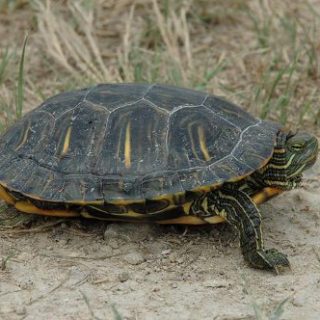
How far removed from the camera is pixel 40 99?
5.62 meters

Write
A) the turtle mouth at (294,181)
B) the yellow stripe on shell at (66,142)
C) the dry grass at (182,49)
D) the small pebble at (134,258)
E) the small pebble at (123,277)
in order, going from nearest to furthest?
the small pebble at (123,277)
the small pebble at (134,258)
the yellow stripe on shell at (66,142)
the turtle mouth at (294,181)
the dry grass at (182,49)

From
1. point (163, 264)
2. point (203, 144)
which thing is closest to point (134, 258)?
point (163, 264)

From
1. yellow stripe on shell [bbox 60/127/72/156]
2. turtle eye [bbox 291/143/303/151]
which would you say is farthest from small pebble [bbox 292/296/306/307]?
yellow stripe on shell [bbox 60/127/72/156]

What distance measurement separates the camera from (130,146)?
3.94 m

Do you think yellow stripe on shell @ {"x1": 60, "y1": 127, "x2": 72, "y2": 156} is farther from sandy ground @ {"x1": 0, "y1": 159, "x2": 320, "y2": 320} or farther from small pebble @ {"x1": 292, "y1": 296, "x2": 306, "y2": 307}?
small pebble @ {"x1": 292, "y1": 296, "x2": 306, "y2": 307}

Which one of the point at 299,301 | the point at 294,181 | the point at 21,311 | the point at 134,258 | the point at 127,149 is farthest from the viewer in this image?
the point at 294,181

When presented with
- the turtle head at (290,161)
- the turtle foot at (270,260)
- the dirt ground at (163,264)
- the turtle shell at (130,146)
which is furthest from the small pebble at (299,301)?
the turtle head at (290,161)

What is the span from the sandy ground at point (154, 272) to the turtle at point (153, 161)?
0.13m

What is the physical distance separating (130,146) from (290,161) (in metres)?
0.96

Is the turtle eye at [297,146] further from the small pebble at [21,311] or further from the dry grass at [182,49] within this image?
Result: the small pebble at [21,311]

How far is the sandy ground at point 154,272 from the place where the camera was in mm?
3309

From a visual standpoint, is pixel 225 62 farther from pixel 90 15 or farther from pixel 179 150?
pixel 179 150

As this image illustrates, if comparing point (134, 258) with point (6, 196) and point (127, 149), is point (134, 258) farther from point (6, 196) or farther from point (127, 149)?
point (6, 196)

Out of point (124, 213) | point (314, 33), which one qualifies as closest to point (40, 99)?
point (124, 213)
